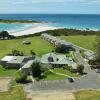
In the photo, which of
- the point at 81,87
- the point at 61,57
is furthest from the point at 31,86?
the point at 61,57

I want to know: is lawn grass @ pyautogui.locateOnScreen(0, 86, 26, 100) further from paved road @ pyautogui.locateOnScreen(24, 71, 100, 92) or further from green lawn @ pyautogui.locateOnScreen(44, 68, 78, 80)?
green lawn @ pyautogui.locateOnScreen(44, 68, 78, 80)

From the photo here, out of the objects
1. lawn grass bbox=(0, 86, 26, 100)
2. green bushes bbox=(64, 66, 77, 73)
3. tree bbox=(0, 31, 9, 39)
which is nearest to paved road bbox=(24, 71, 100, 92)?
lawn grass bbox=(0, 86, 26, 100)

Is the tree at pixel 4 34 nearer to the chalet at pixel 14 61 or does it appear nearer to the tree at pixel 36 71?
the chalet at pixel 14 61

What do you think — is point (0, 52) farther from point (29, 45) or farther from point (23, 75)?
point (23, 75)

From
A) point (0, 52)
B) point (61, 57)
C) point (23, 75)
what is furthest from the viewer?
point (0, 52)

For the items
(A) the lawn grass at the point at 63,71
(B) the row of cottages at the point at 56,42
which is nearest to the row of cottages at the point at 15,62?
(A) the lawn grass at the point at 63,71

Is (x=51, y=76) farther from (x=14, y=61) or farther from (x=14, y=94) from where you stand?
(x=14, y=61)

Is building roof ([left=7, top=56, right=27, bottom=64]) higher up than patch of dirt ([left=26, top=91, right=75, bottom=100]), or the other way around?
patch of dirt ([left=26, top=91, right=75, bottom=100])
